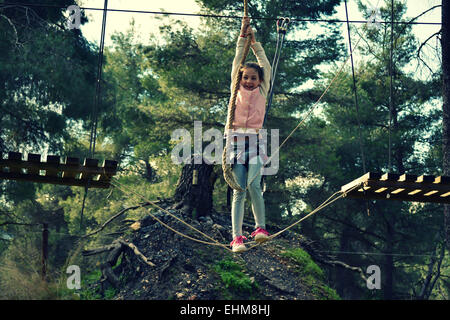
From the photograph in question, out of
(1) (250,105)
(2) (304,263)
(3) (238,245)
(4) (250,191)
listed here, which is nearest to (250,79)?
(1) (250,105)

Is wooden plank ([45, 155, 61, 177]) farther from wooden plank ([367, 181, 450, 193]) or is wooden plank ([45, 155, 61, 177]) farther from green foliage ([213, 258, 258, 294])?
green foliage ([213, 258, 258, 294])

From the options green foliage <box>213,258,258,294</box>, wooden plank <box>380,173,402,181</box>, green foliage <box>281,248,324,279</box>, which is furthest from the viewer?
green foliage <box>281,248,324,279</box>

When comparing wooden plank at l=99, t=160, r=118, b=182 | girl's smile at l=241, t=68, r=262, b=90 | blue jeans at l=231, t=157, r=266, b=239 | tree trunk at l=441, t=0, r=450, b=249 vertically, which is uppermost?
tree trunk at l=441, t=0, r=450, b=249

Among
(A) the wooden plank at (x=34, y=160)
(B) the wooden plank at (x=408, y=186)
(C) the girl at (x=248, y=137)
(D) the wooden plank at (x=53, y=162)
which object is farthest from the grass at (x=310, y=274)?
(A) the wooden plank at (x=34, y=160)

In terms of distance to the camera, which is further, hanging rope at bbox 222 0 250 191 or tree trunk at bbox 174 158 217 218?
tree trunk at bbox 174 158 217 218

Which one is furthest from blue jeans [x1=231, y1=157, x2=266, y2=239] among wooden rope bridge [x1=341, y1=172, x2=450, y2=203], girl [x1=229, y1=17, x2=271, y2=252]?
wooden rope bridge [x1=341, y1=172, x2=450, y2=203]

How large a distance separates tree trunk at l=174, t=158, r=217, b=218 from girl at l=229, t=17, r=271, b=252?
253 inches

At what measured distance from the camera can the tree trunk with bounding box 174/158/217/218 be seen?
43.1ft

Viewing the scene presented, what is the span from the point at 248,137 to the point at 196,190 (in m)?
6.99

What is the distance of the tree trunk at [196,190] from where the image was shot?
13.1 metres

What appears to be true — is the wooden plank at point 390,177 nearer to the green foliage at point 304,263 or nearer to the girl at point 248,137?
the girl at point 248,137

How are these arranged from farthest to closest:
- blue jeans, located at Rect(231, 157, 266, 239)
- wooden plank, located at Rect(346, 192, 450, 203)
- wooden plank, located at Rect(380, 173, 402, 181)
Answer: wooden plank, located at Rect(346, 192, 450, 203), wooden plank, located at Rect(380, 173, 402, 181), blue jeans, located at Rect(231, 157, 266, 239)
